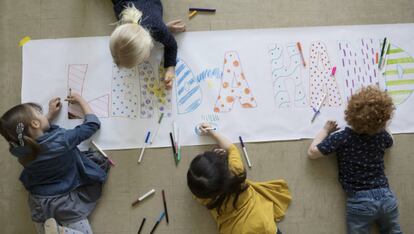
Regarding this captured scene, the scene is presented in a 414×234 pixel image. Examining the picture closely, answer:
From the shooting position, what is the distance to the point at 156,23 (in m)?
1.13

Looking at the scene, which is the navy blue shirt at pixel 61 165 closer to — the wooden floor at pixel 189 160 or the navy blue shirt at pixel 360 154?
the wooden floor at pixel 189 160

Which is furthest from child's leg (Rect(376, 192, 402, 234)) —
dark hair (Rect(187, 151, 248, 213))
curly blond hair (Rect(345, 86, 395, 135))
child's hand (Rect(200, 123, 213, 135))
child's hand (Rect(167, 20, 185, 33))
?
child's hand (Rect(167, 20, 185, 33))

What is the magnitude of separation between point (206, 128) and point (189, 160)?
128 mm

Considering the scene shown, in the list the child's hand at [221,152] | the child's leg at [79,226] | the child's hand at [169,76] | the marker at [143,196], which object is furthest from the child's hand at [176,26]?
the child's leg at [79,226]

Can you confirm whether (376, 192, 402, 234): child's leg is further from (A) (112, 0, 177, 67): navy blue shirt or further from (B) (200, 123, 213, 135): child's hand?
(A) (112, 0, 177, 67): navy blue shirt

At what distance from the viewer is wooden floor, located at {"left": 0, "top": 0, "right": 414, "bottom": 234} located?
1208 mm

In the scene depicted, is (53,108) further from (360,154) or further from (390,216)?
(390,216)

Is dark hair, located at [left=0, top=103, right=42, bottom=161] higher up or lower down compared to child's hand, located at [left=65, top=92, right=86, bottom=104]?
lower down

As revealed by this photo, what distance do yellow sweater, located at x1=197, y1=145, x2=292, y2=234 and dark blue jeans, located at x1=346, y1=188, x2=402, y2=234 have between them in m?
0.21

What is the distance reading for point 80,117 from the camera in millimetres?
1220

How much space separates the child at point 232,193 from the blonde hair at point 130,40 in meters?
0.32

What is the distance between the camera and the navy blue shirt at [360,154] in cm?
115

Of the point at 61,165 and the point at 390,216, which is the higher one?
the point at 61,165

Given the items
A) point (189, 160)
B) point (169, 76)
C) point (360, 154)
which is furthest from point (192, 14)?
point (360, 154)
